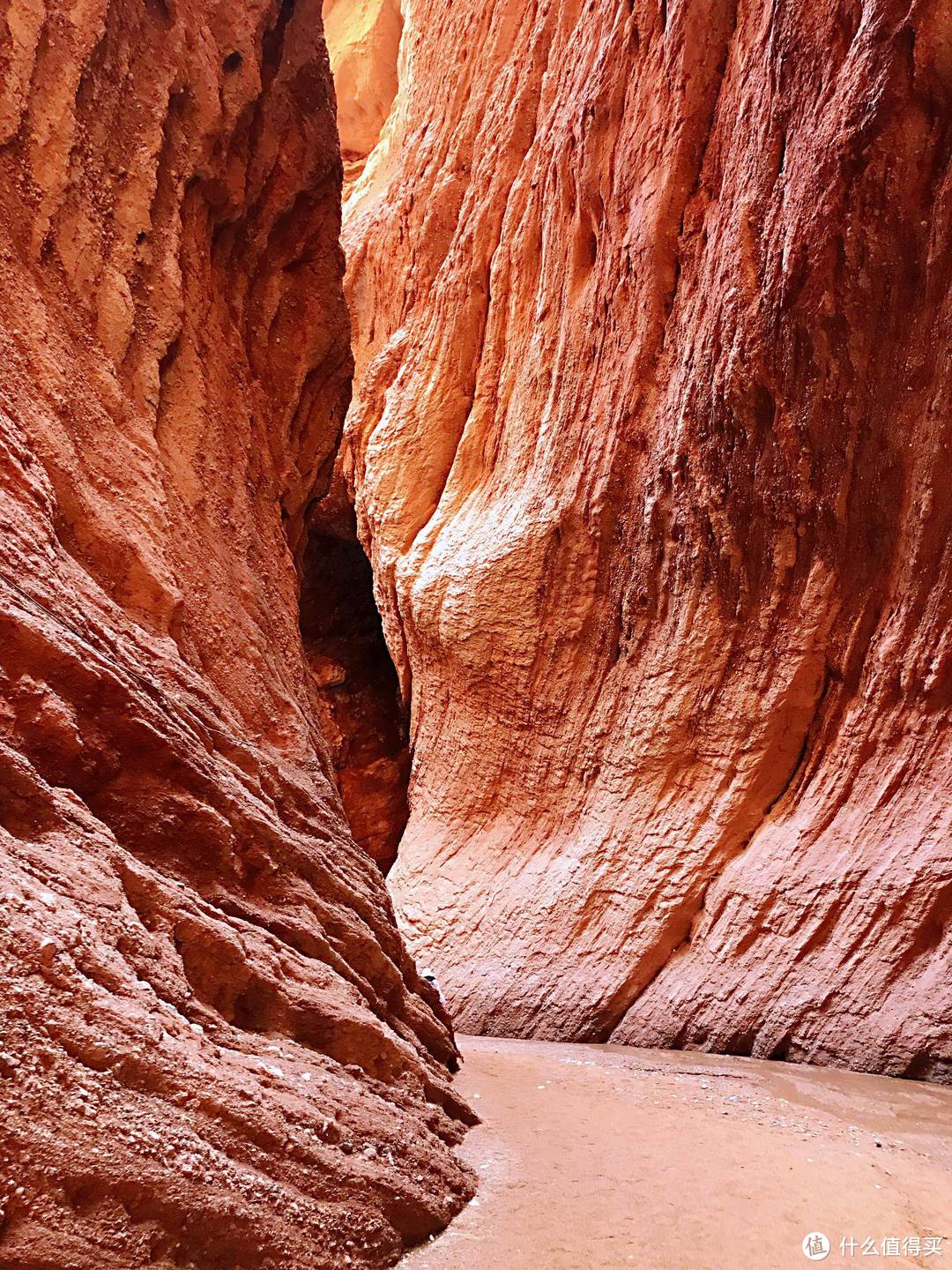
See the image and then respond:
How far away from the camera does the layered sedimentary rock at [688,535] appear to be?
21.5 feet

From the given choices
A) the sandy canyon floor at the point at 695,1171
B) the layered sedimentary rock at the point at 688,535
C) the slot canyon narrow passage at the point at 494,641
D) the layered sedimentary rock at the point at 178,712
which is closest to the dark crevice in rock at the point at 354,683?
the slot canyon narrow passage at the point at 494,641

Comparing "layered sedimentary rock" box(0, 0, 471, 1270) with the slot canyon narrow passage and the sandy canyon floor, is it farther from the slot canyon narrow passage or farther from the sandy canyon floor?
the sandy canyon floor

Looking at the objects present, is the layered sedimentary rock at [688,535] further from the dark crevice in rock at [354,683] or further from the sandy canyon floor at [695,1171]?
the dark crevice in rock at [354,683]

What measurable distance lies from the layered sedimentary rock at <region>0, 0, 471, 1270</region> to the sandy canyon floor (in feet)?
0.94

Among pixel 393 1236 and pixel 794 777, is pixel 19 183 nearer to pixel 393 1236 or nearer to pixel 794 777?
pixel 393 1236

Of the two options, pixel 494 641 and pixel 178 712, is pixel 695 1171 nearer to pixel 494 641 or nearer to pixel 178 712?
pixel 178 712

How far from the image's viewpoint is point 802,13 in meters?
7.04

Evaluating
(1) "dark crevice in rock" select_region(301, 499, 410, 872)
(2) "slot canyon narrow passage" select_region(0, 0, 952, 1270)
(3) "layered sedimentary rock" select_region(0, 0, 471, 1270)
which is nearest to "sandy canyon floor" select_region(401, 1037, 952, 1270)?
(2) "slot canyon narrow passage" select_region(0, 0, 952, 1270)

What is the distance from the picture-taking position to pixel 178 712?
3.62 m

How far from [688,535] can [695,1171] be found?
594 centimetres

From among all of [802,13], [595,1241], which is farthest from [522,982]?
[802,13]

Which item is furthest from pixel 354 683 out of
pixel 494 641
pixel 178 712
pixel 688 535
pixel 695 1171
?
pixel 695 1171

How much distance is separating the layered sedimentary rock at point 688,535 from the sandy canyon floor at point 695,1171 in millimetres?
1400

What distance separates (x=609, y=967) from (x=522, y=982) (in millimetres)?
942
